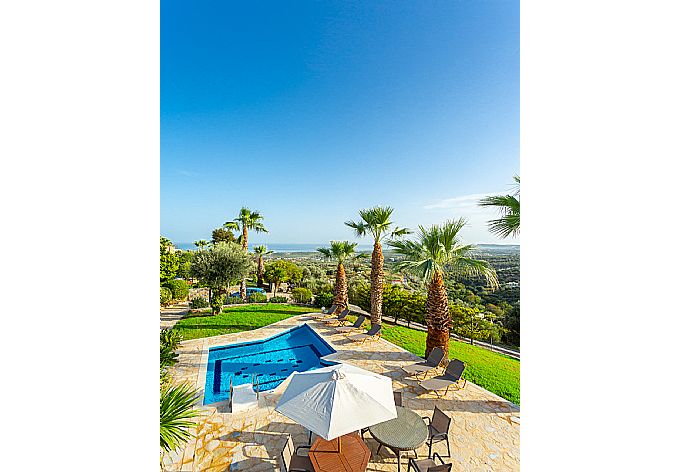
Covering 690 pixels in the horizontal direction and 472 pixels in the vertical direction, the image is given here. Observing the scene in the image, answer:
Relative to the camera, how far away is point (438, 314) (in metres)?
7.68

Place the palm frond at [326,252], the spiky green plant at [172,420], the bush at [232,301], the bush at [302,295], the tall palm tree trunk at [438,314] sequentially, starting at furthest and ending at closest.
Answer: the bush at [302,295]
the bush at [232,301]
the palm frond at [326,252]
the tall palm tree trunk at [438,314]
the spiky green plant at [172,420]

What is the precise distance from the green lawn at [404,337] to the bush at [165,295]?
2.36 m

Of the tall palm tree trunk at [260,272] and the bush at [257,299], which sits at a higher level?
the tall palm tree trunk at [260,272]

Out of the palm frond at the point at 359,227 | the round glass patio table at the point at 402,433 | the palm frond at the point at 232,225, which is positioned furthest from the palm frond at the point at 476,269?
the palm frond at the point at 232,225

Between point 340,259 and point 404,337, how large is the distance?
194 inches

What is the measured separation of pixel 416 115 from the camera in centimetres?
1275

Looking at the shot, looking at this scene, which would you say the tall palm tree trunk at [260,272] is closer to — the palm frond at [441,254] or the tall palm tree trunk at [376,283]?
the tall palm tree trunk at [376,283]

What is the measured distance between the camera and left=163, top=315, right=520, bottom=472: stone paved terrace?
4.47 metres

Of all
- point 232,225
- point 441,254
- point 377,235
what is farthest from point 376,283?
point 232,225

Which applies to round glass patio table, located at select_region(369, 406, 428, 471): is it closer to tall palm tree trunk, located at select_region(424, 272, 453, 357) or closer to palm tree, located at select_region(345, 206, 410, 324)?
tall palm tree trunk, located at select_region(424, 272, 453, 357)

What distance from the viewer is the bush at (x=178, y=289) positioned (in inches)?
643

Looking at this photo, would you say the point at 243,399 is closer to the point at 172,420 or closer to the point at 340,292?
the point at 172,420
